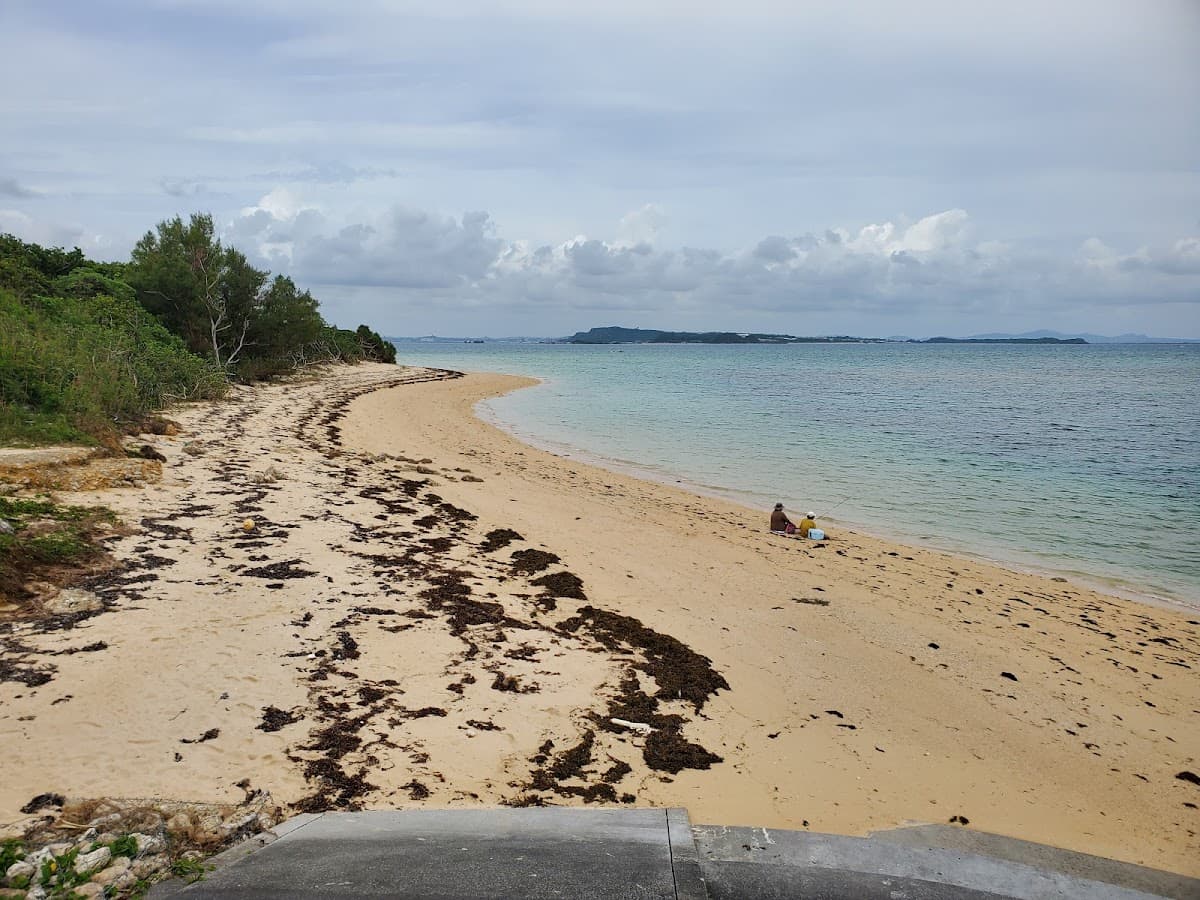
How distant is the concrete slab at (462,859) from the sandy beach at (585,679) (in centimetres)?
45

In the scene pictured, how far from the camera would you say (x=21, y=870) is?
3.02 m

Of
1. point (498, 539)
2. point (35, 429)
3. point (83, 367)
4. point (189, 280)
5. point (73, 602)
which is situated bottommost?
point (498, 539)

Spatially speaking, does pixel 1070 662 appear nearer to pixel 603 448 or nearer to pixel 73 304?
pixel 603 448

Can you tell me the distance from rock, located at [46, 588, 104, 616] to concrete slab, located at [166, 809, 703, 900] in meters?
3.60

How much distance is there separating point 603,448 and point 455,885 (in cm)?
2017

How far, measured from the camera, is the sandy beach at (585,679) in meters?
4.38

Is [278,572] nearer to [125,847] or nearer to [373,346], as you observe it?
[125,847]

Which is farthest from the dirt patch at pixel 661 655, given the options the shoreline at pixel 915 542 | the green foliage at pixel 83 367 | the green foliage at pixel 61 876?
the green foliage at pixel 83 367

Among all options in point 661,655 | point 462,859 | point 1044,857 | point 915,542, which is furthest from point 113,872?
point 915,542

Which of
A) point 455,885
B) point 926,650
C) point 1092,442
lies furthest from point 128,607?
point 1092,442

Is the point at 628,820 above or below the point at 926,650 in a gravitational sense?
above

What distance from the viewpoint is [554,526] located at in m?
11.2

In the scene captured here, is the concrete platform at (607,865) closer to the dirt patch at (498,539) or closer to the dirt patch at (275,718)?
the dirt patch at (275,718)

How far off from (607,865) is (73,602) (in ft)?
17.3
